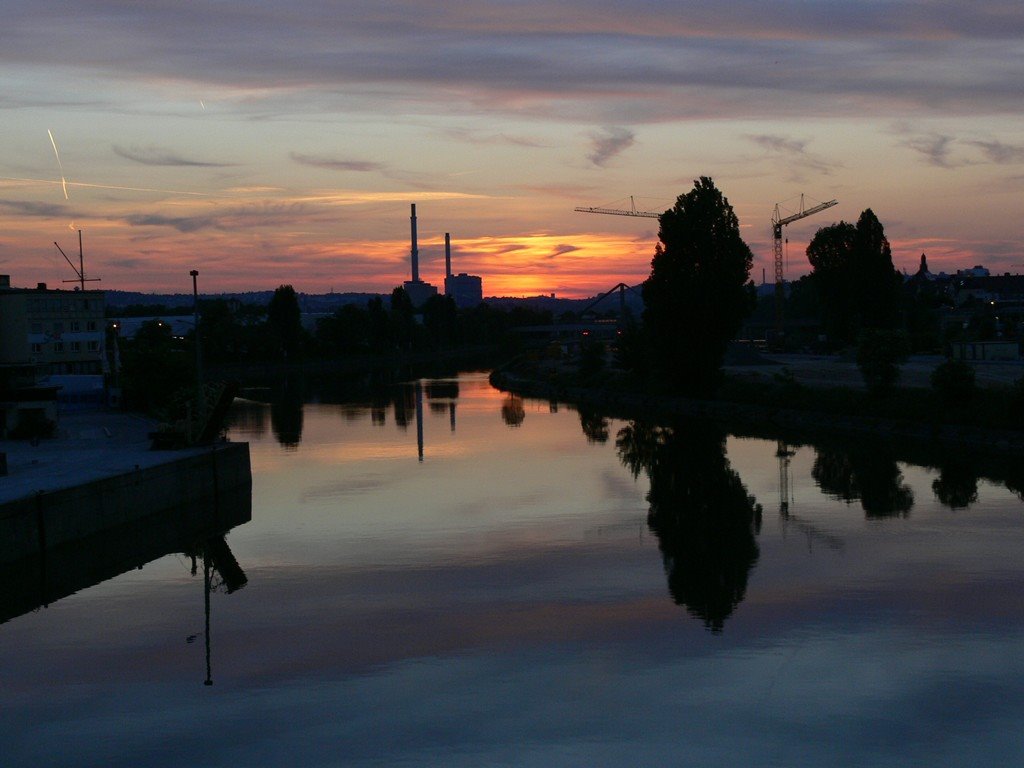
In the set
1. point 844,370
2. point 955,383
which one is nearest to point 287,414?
point 844,370

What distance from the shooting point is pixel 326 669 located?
826 inches

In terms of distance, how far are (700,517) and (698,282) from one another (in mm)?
35322

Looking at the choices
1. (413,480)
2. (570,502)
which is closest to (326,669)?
(570,502)

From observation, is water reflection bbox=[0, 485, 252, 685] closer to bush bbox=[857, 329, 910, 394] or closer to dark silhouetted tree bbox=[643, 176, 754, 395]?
bush bbox=[857, 329, 910, 394]

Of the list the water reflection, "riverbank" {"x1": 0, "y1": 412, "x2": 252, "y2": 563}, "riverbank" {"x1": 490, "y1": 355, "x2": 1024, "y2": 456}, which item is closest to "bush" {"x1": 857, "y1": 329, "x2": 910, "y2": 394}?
"riverbank" {"x1": 490, "y1": 355, "x2": 1024, "y2": 456}

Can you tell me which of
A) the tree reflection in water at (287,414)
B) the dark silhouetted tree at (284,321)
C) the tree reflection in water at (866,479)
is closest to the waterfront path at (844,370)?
the tree reflection in water at (866,479)

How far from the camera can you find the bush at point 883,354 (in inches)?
2350

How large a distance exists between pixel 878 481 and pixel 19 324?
37.6 metres

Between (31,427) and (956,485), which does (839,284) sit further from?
(31,427)

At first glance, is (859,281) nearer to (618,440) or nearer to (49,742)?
(618,440)

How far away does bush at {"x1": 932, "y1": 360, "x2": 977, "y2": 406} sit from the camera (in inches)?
2140

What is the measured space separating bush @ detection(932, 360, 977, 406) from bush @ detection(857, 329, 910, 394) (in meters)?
4.43

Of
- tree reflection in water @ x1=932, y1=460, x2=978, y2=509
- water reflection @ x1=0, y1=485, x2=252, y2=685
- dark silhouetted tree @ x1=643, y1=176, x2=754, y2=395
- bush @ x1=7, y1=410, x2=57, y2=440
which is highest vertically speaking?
dark silhouetted tree @ x1=643, y1=176, x2=754, y2=395

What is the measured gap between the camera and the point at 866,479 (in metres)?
44.5
